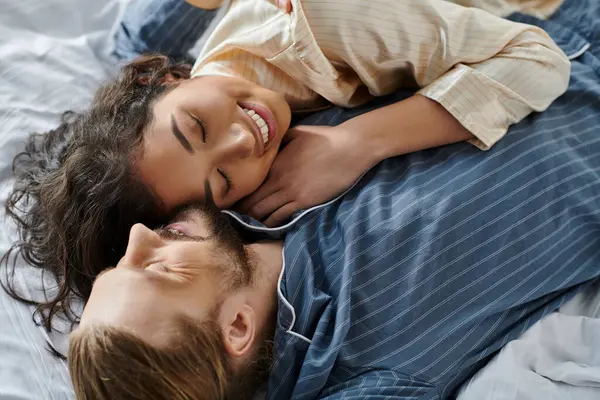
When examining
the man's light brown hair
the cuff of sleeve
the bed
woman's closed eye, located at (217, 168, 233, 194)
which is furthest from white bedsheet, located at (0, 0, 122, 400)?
the cuff of sleeve

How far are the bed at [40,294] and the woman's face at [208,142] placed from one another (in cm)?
31

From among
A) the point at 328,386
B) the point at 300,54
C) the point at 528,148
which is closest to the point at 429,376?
the point at 328,386

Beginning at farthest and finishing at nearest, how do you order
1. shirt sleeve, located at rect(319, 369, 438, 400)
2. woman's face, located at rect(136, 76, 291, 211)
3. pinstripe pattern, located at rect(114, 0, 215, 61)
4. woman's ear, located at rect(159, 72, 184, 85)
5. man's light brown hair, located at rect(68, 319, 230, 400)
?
pinstripe pattern, located at rect(114, 0, 215, 61), woman's ear, located at rect(159, 72, 184, 85), woman's face, located at rect(136, 76, 291, 211), shirt sleeve, located at rect(319, 369, 438, 400), man's light brown hair, located at rect(68, 319, 230, 400)

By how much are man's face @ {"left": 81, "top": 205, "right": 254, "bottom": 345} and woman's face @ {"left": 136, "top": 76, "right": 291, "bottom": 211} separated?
0.21 ft

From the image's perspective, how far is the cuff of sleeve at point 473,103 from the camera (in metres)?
0.99

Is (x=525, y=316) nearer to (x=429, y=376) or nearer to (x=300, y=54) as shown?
(x=429, y=376)

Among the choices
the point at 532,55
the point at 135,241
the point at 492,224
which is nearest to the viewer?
the point at 135,241

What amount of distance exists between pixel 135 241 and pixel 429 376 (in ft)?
1.43

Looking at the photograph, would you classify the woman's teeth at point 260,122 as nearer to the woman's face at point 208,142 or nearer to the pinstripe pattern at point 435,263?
the woman's face at point 208,142

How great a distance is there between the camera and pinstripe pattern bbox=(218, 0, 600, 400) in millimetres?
836

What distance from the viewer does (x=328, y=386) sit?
2.77ft

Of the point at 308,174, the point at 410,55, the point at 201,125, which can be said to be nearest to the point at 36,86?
the point at 201,125

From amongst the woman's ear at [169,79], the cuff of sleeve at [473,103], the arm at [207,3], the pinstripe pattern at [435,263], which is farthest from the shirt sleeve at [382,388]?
the arm at [207,3]

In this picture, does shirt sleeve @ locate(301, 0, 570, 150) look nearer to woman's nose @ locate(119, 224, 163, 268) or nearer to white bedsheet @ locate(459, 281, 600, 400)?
white bedsheet @ locate(459, 281, 600, 400)
